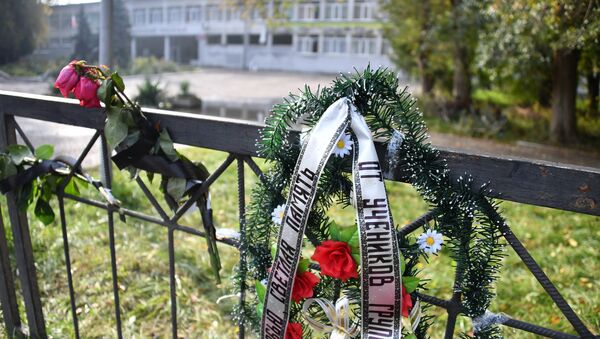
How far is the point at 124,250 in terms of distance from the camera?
3.53 m

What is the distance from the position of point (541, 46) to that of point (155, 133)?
9478 mm

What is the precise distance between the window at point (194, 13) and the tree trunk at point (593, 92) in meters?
30.3

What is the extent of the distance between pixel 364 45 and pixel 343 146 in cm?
3670

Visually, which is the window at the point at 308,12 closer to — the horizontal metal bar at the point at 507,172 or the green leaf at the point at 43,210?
the green leaf at the point at 43,210

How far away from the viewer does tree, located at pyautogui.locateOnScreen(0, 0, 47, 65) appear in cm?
518

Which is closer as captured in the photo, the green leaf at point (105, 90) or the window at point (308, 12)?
the green leaf at point (105, 90)

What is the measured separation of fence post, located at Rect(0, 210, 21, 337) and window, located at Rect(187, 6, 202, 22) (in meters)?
37.2

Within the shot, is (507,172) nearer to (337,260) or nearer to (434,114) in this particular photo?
(337,260)

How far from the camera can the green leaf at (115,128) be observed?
1.48 metres

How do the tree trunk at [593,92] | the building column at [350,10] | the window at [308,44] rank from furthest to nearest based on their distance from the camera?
the window at [308,44], the building column at [350,10], the tree trunk at [593,92]

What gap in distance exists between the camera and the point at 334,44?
124ft

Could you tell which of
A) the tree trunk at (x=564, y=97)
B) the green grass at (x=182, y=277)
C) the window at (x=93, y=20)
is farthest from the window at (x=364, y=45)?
the green grass at (x=182, y=277)

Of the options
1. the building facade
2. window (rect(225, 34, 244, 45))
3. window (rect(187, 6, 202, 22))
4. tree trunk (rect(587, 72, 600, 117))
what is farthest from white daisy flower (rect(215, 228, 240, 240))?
window (rect(225, 34, 244, 45))

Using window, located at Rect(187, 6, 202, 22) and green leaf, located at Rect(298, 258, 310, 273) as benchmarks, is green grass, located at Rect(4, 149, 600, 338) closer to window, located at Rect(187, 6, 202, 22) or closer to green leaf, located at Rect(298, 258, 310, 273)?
green leaf, located at Rect(298, 258, 310, 273)
